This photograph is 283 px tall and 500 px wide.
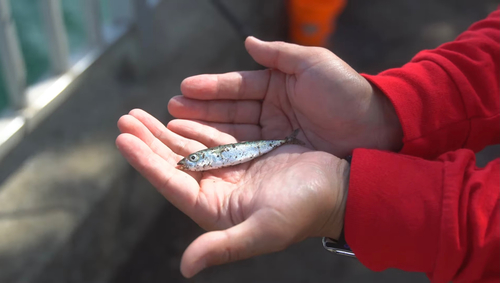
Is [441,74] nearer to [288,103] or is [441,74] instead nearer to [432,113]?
[432,113]

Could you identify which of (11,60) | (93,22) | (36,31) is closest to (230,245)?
(11,60)

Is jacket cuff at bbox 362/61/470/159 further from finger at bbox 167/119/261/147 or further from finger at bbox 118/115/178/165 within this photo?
finger at bbox 118/115/178/165

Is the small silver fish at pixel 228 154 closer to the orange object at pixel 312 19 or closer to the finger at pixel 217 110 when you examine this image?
the finger at pixel 217 110

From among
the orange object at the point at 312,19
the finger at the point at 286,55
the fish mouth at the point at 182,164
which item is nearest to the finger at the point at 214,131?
the fish mouth at the point at 182,164

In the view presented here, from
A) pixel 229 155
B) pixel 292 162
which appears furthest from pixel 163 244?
pixel 292 162

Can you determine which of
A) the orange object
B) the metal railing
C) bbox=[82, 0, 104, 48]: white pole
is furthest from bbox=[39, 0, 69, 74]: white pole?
the orange object

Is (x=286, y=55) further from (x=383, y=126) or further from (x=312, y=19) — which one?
(x=312, y=19)

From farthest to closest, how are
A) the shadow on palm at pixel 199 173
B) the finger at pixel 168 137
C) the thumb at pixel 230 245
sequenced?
the finger at pixel 168 137 → the shadow on palm at pixel 199 173 → the thumb at pixel 230 245
